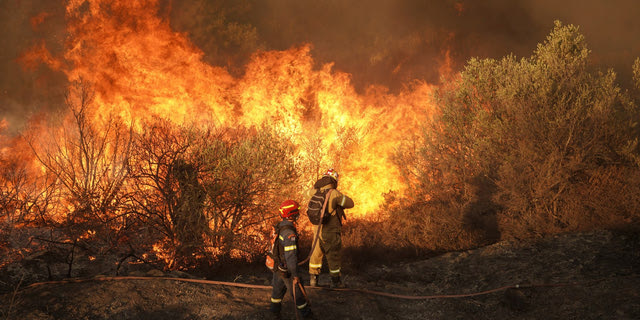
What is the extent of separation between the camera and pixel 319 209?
7227mm

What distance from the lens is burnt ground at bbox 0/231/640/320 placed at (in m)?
5.57

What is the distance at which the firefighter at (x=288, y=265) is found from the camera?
536cm

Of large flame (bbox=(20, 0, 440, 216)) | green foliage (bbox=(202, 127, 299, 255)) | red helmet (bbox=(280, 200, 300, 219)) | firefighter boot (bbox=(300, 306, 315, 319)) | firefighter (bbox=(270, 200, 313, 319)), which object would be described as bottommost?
firefighter boot (bbox=(300, 306, 315, 319))

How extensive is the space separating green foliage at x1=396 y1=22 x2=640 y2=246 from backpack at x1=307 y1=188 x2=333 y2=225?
6.04 m

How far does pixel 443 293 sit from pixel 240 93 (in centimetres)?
1466

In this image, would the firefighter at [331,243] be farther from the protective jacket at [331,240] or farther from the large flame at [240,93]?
the large flame at [240,93]

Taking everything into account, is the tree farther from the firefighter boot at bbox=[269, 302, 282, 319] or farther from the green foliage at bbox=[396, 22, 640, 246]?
the green foliage at bbox=[396, 22, 640, 246]

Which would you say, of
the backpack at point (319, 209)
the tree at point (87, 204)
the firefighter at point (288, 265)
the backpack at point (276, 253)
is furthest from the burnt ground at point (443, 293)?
the backpack at point (319, 209)

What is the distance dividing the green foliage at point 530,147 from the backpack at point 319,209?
6.04 metres

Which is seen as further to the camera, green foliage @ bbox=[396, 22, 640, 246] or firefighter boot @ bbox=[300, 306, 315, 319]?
green foliage @ bbox=[396, 22, 640, 246]

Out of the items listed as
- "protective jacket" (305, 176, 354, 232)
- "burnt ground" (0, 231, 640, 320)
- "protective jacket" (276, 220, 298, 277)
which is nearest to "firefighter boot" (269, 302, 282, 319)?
"burnt ground" (0, 231, 640, 320)

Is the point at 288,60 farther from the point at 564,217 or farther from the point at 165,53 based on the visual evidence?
the point at 564,217

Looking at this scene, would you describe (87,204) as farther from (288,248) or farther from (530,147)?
(530,147)

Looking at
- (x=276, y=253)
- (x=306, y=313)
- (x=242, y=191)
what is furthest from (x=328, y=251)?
(x=242, y=191)
